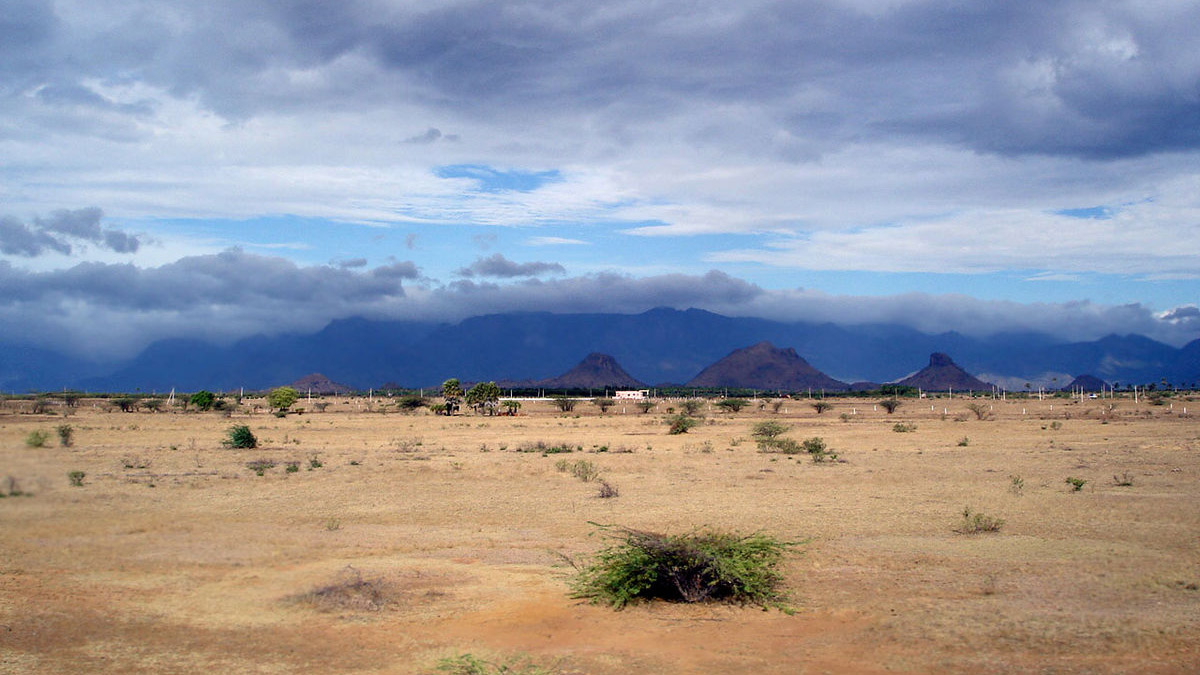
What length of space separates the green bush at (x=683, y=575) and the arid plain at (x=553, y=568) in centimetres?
35

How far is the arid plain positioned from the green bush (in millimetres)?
349

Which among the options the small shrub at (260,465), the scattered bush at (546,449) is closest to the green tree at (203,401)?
the scattered bush at (546,449)

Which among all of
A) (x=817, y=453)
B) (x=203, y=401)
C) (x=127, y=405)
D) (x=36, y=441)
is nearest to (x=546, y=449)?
(x=817, y=453)

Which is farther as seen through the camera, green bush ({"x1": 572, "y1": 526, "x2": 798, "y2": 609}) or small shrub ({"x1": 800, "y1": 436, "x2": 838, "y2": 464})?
small shrub ({"x1": 800, "y1": 436, "x2": 838, "y2": 464})

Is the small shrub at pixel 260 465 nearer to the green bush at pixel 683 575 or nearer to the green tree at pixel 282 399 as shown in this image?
the green bush at pixel 683 575

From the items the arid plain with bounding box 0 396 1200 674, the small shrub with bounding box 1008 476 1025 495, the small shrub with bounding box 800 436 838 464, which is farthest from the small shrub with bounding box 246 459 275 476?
the small shrub with bounding box 1008 476 1025 495

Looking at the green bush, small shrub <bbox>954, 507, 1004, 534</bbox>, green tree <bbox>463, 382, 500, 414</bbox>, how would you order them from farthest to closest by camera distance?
green tree <bbox>463, 382, 500, 414</bbox>, small shrub <bbox>954, 507, 1004, 534</bbox>, the green bush

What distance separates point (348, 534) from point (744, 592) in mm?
9383

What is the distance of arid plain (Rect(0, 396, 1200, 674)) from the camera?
35.3 ft

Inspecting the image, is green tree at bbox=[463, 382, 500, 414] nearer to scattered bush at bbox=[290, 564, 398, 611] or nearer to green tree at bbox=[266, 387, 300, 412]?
green tree at bbox=[266, 387, 300, 412]

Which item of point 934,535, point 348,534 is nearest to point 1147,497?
point 934,535

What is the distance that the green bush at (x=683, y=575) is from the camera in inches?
512

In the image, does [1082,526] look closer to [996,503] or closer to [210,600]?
[996,503]

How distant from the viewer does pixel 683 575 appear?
13.3 meters
